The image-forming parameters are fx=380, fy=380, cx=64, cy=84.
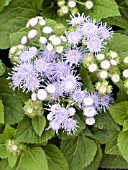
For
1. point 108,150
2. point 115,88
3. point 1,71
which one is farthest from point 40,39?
point 108,150

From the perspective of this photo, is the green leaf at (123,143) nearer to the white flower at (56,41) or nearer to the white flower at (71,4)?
the white flower at (56,41)

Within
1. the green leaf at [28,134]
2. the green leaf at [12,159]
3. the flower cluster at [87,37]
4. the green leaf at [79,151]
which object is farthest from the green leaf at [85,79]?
the green leaf at [12,159]

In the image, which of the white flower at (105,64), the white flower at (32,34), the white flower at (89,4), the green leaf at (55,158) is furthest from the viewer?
the white flower at (89,4)

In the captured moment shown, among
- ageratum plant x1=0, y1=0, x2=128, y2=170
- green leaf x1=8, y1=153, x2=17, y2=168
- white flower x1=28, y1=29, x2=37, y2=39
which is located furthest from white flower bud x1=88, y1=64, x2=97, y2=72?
green leaf x1=8, y1=153, x2=17, y2=168

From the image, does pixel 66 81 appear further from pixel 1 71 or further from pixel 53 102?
pixel 1 71

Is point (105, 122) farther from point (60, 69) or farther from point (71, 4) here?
point (71, 4)

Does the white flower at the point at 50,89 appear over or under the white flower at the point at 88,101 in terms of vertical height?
over

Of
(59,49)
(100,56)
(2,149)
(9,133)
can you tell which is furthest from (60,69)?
(2,149)

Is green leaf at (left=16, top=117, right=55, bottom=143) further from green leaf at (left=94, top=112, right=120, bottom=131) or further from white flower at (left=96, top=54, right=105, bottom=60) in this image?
white flower at (left=96, top=54, right=105, bottom=60)
